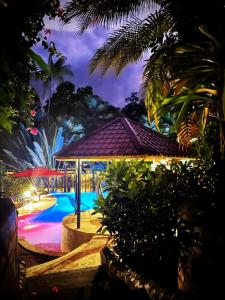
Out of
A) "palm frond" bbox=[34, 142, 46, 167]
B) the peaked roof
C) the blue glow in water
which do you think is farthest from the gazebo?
"palm frond" bbox=[34, 142, 46, 167]

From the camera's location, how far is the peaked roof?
9.65m

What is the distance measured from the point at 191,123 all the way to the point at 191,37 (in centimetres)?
185

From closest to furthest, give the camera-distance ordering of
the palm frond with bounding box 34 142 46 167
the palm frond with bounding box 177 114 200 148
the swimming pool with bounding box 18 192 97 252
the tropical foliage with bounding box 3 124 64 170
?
the palm frond with bounding box 177 114 200 148, the swimming pool with bounding box 18 192 97 252, the palm frond with bounding box 34 142 46 167, the tropical foliage with bounding box 3 124 64 170

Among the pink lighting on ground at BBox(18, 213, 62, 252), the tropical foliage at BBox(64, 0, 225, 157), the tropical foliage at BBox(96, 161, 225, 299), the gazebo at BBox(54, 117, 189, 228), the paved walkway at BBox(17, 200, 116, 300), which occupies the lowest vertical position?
the pink lighting on ground at BBox(18, 213, 62, 252)

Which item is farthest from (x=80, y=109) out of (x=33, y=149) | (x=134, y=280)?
(x=134, y=280)

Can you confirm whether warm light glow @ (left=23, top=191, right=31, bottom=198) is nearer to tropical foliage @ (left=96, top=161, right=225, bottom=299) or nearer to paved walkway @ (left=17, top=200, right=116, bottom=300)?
paved walkway @ (left=17, top=200, right=116, bottom=300)

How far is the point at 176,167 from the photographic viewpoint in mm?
5457

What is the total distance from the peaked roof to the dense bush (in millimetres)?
3728

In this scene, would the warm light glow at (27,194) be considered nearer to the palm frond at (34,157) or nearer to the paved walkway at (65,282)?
the paved walkway at (65,282)

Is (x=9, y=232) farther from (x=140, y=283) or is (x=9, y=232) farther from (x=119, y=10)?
(x=119, y=10)

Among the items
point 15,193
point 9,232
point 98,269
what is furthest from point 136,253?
point 15,193

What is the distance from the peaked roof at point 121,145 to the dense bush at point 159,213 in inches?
147

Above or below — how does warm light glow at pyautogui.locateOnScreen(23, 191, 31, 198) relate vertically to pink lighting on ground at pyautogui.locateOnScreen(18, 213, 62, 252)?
above

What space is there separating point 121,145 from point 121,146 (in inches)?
2.8
